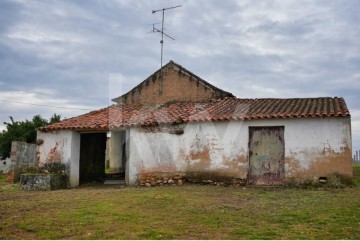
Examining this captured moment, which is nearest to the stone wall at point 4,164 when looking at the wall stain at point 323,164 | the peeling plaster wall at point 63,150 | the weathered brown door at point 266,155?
the peeling plaster wall at point 63,150

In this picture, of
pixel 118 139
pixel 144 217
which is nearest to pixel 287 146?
pixel 144 217

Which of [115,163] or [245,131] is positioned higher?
[245,131]

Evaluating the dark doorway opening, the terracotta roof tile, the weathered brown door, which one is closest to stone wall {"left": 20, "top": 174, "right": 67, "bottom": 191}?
the terracotta roof tile

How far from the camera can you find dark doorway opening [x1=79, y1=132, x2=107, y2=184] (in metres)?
18.2

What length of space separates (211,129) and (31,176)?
740 cm

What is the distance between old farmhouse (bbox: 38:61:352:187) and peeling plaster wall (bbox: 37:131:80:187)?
4cm

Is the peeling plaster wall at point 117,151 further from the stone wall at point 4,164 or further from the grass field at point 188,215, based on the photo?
the grass field at point 188,215

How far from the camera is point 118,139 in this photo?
77.2ft

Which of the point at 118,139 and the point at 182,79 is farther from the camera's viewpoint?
the point at 118,139

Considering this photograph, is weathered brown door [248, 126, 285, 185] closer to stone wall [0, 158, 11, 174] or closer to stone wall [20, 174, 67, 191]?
stone wall [20, 174, 67, 191]

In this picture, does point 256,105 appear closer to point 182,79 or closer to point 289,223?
point 182,79

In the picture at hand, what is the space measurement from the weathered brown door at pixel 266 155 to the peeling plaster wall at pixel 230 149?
0.26 meters

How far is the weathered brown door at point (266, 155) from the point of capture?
46.0 feet

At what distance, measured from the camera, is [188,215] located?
8.34 meters
